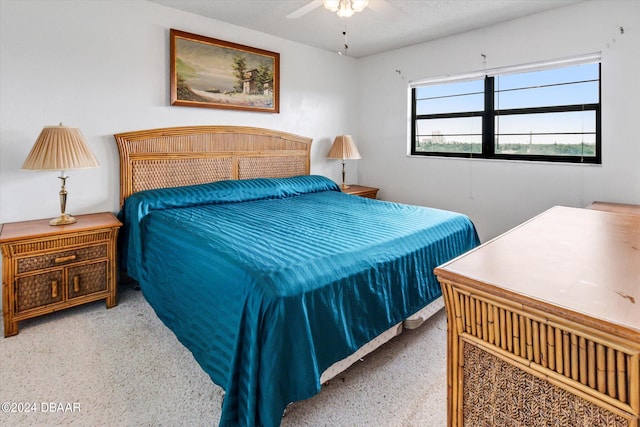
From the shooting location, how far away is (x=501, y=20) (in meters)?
3.46

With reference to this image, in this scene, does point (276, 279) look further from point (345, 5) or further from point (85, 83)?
point (85, 83)

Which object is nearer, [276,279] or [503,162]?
[276,279]

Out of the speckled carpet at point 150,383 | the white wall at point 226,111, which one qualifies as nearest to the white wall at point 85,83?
the white wall at point 226,111

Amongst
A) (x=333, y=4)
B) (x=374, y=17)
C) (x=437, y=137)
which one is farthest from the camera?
(x=437, y=137)

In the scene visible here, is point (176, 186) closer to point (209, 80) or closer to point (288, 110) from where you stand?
point (209, 80)

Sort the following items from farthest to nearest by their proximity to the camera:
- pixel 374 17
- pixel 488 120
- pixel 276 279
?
pixel 488 120 < pixel 374 17 < pixel 276 279

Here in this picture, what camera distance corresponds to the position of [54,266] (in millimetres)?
2420

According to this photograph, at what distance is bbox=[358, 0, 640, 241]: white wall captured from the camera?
2.93 m

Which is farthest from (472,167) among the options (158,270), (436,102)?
(158,270)

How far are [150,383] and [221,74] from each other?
2.85 metres

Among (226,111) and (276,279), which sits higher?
(226,111)

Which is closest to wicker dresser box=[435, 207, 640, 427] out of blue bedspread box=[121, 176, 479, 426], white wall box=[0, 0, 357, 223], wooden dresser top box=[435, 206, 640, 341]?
wooden dresser top box=[435, 206, 640, 341]

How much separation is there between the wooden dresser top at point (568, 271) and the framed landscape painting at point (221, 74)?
10.1 feet

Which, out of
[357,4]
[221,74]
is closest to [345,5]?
[357,4]
